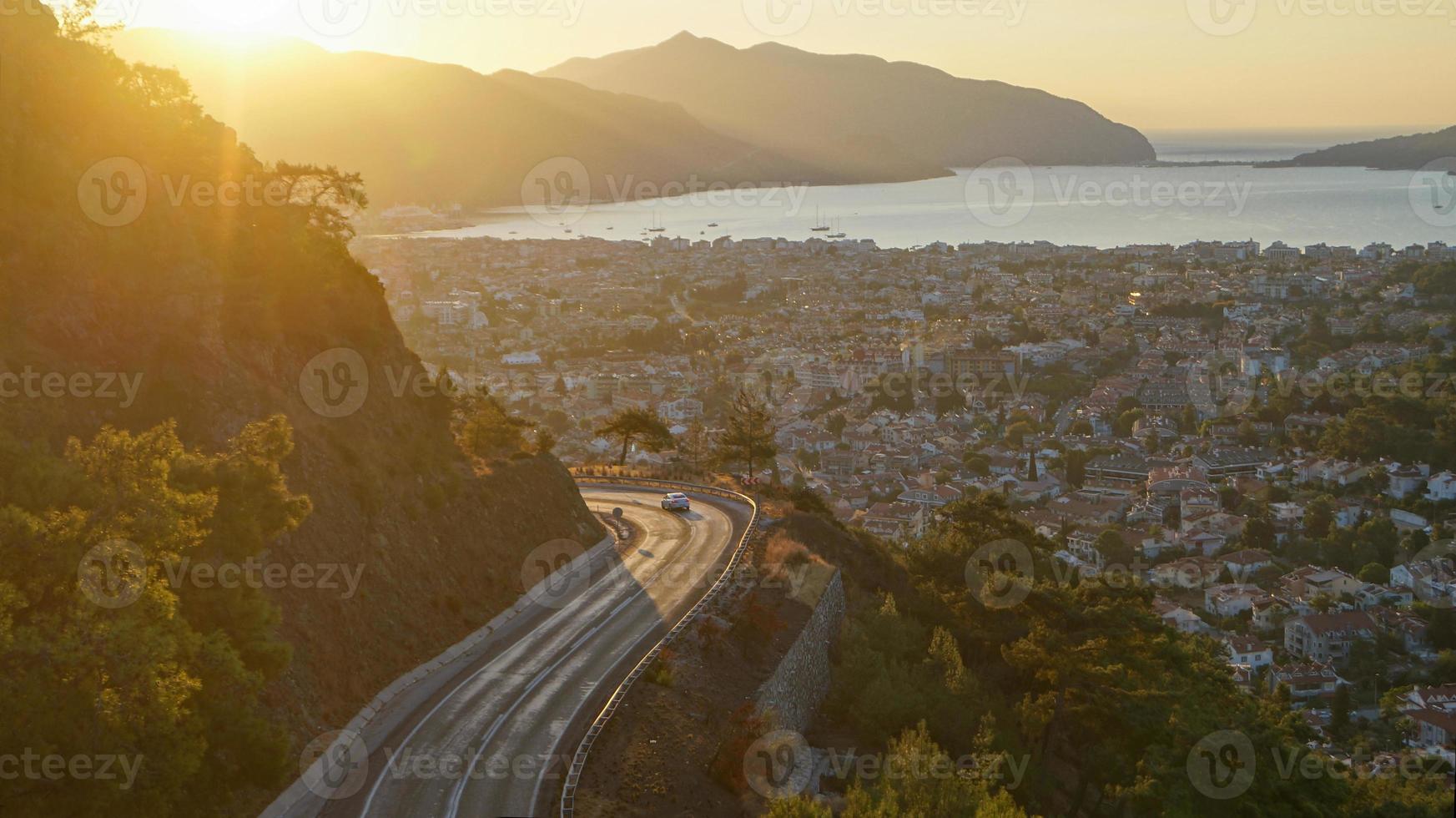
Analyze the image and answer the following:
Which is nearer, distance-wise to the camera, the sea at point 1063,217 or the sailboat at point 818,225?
the sea at point 1063,217

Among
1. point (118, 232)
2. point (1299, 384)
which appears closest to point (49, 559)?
point (118, 232)

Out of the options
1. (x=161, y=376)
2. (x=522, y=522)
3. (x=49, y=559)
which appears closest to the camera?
(x=49, y=559)

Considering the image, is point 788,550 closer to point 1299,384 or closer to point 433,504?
point 433,504

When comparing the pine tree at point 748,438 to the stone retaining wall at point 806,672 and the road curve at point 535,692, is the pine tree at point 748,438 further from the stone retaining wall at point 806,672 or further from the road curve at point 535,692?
the stone retaining wall at point 806,672

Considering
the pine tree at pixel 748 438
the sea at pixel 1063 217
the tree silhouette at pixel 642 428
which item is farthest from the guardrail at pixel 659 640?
the sea at pixel 1063 217

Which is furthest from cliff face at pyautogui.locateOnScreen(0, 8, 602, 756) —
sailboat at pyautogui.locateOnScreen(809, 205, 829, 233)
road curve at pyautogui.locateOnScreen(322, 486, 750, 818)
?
sailboat at pyautogui.locateOnScreen(809, 205, 829, 233)

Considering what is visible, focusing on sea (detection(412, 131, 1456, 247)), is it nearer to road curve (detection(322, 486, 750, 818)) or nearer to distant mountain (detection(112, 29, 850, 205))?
distant mountain (detection(112, 29, 850, 205))
